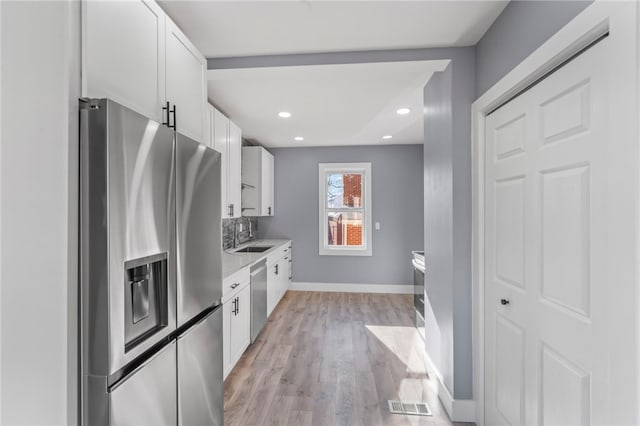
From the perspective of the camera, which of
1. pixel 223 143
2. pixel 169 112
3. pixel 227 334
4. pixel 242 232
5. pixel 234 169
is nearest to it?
pixel 169 112

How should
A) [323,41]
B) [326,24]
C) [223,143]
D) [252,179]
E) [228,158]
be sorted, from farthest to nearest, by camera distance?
1. [252,179]
2. [228,158]
3. [223,143]
4. [323,41]
5. [326,24]

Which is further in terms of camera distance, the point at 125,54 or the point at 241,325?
the point at 241,325

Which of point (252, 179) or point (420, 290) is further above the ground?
point (252, 179)

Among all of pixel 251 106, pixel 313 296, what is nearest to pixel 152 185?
pixel 251 106

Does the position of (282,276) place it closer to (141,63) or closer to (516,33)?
(141,63)

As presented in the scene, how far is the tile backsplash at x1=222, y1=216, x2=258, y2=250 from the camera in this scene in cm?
398

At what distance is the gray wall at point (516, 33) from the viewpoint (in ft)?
4.00

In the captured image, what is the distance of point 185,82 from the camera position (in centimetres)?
158

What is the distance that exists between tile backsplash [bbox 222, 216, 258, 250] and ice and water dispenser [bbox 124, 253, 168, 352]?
107 inches

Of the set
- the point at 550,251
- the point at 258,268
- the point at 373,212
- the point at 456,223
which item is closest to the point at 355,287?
the point at 373,212

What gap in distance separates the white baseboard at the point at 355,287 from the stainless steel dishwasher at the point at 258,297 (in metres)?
1.76

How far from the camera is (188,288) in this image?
1357 millimetres

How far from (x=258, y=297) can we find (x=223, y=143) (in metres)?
1.63

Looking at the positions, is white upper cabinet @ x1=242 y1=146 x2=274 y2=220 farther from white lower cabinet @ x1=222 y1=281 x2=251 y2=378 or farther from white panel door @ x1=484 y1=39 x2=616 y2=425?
white panel door @ x1=484 y1=39 x2=616 y2=425
